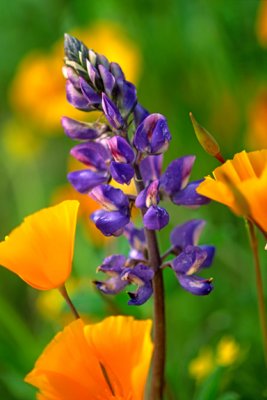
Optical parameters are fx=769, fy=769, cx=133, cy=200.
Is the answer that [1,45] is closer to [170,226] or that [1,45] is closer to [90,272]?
[170,226]

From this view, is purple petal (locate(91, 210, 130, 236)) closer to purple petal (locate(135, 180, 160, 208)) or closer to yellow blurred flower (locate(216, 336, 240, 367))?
purple petal (locate(135, 180, 160, 208))

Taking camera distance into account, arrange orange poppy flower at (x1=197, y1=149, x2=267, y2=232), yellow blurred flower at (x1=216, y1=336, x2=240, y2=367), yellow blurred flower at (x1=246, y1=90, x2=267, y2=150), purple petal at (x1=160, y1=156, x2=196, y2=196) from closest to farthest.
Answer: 1. orange poppy flower at (x1=197, y1=149, x2=267, y2=232)
2. purple petal at (x1=160, y1=156, x2=196, y2=196)
3. yellow blurred flower at (x1=216, y1=336, x2=240, y2=367)
4. yellow blurred flower at (x1=246, y1=90, x2=267, y2=150)

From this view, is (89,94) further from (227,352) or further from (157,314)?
(227,352)

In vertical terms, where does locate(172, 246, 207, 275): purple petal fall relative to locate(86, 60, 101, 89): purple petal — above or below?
below

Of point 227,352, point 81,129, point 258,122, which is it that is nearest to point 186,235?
point 81,129

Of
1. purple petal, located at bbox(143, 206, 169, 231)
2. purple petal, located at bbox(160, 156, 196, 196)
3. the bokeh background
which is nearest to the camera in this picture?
purple petal, located at bbox(143, 206, 169, 231)

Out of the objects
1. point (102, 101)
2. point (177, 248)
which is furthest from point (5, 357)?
point (102, 101)

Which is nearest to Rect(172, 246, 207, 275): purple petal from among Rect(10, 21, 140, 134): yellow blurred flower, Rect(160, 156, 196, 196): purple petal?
Rect(160, 156, 196, 196): purple petal

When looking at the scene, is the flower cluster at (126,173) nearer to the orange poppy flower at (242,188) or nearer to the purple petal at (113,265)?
the purple petal at (113,265)
